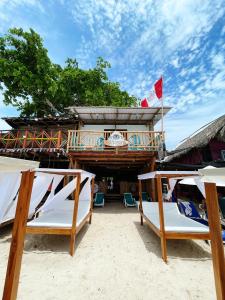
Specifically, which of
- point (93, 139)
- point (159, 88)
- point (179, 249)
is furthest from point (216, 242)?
point (159, 88)

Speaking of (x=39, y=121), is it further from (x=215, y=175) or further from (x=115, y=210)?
(x=215, y=175)

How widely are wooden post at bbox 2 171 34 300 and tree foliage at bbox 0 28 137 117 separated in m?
14.2

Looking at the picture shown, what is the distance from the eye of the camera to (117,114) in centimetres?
1055

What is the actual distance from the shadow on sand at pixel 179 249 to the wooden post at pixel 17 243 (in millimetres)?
3436

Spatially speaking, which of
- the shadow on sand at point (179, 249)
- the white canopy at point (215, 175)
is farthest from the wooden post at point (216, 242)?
the shadow on sand at point (179, 249)

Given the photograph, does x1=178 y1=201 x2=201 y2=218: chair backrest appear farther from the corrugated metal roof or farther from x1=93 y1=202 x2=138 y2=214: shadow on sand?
the corrugated metal roof

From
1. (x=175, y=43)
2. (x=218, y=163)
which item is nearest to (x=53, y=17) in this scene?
(x=175, y=43)

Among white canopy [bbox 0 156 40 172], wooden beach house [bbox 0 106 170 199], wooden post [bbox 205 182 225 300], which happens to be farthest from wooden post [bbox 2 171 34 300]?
wooden beach house [bbox 0 106 170 199]

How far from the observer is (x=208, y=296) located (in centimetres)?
243

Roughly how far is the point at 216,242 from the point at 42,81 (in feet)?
55.1

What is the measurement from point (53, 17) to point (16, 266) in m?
10.5

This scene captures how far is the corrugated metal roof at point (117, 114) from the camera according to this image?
987 centimetres

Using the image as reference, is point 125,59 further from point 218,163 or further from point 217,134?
point 218,163

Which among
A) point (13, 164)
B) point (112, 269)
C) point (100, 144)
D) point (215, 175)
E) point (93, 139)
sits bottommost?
point (112, 269)
